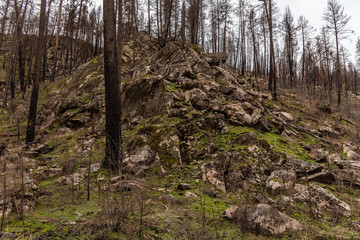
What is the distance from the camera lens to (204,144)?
21.0ft

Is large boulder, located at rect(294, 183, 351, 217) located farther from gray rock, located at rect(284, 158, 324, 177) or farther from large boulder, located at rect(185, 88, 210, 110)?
large boulder, located at rect(185, 88, 210, 110)

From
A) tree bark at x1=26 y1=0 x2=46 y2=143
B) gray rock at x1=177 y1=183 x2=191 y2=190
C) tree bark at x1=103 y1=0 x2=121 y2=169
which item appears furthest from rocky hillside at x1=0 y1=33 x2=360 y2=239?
tree bark at x1=103 y1=0 x2=121 y2=169

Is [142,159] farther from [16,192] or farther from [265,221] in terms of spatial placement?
[265,221]

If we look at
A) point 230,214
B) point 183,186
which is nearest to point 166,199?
point 183,186

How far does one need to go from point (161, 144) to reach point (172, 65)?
6637 millimetres

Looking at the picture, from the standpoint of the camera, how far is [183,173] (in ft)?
17.8

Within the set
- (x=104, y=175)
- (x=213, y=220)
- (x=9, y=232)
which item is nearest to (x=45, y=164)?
(x=104, y=175)

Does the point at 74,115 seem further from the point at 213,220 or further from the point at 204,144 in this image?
the point at 213,220

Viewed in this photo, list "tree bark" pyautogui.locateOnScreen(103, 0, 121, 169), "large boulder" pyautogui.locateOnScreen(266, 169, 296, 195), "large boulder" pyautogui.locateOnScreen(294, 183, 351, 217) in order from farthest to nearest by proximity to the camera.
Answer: "tree bark" pyautogui.locateOnScreen(103, 0, 121, 169) < "large boulder" pyautogui.locateOnScreen(266, 169, 296, 195) < "large boulder" pyautogui.locateOnScreen(294, 183, 351, 217)

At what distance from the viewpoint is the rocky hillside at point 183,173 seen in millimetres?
2865

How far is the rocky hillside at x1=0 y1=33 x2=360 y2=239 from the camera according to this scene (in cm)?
287

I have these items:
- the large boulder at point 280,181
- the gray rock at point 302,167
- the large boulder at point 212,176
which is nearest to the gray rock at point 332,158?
the gray rock at point 302,167

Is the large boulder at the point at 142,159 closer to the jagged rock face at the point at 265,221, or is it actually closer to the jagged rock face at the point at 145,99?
the jagged rock face at the point at 145,99

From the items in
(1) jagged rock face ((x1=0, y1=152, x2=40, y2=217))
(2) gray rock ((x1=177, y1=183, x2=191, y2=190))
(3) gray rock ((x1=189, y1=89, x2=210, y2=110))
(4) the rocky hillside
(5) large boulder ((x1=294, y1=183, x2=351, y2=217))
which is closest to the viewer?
(1) jagged rock face ((x1=0, y1=152, x2=40, y2=217))
